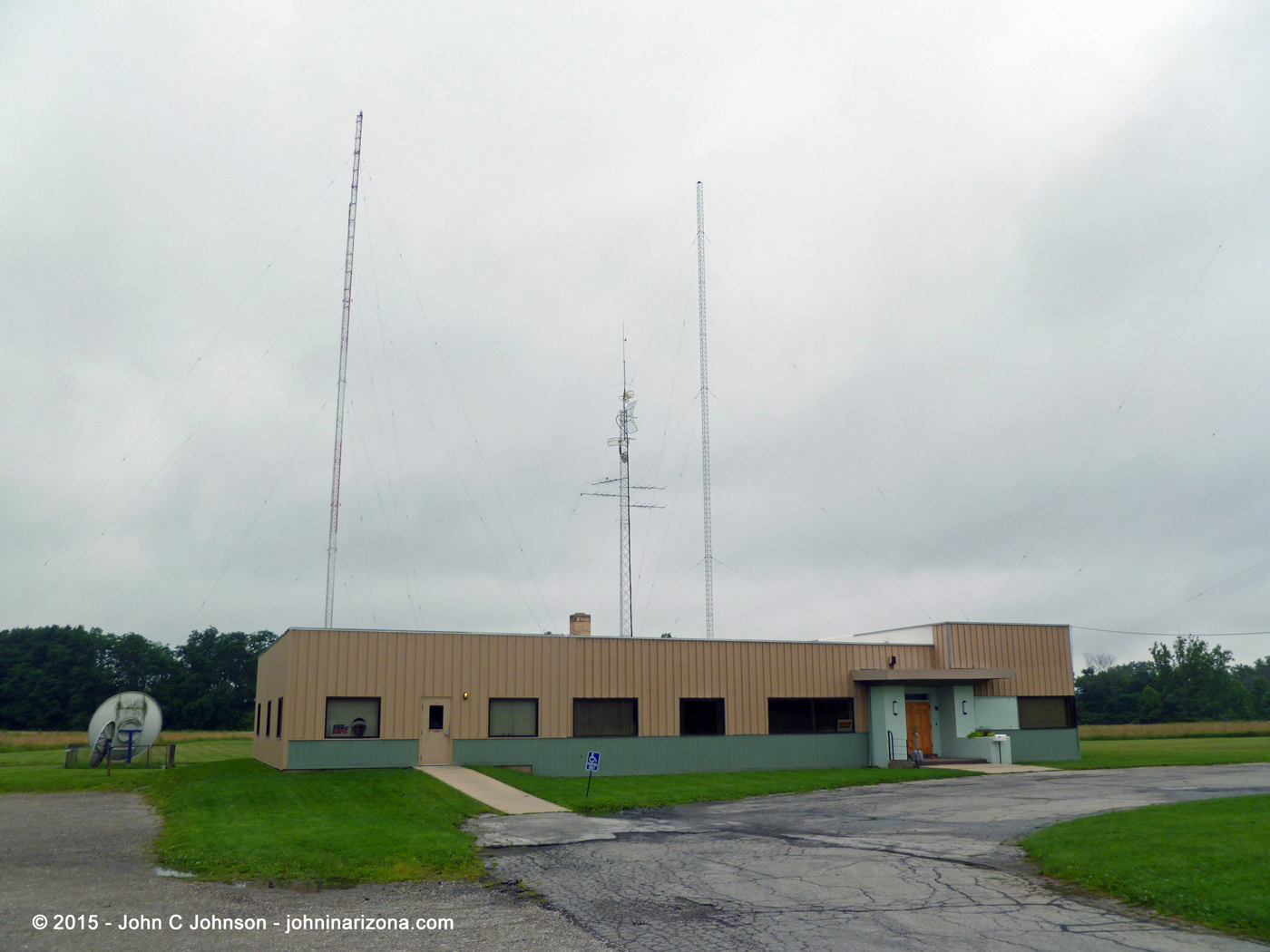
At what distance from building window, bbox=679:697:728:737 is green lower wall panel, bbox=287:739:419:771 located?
8590mm

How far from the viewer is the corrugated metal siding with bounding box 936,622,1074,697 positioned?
112 ft

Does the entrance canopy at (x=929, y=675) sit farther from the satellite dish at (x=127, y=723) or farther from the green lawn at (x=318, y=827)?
the satellite dish at (x=127, y=723)

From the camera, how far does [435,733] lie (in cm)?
2805

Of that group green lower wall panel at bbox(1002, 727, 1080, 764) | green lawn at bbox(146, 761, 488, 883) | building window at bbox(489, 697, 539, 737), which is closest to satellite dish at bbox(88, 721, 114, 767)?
green lawn at bbox(146, 761, 488, 883)

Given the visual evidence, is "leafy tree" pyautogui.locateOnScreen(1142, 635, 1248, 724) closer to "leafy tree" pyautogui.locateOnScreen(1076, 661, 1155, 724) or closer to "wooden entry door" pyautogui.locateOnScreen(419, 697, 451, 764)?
"leafy tree" pyautogui.locateOnScreen(1076, 661, 1155, 724)

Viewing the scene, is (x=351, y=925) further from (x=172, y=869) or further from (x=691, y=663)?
(x=691, y=663)

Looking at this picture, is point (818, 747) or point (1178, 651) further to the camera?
point (1178, 651)

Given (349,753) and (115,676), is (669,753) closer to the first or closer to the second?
(349,753)

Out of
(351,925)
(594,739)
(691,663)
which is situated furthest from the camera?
(691,663)

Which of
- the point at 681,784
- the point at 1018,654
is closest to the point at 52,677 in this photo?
the point at 681,784

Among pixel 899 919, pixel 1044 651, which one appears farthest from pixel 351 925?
pixel 1044 651

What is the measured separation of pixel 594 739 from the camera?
29453mm

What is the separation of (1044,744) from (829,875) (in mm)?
25178

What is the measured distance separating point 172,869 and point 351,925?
470 cm
